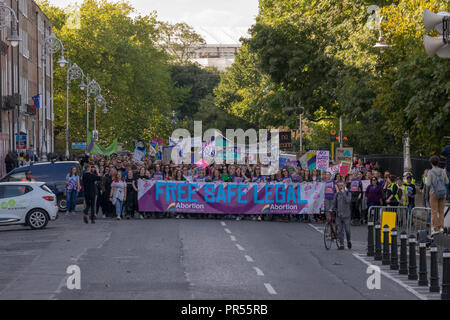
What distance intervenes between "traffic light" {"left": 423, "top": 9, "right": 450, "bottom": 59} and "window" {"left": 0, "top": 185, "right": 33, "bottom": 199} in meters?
17.1

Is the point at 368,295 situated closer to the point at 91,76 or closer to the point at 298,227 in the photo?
the point at 298,227

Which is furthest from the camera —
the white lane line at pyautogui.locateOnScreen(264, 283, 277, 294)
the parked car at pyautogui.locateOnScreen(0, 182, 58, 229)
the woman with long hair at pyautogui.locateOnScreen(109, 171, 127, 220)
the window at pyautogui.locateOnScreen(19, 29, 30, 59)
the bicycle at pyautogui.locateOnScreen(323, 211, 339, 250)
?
the window at pyautogui.locateOnScreen(19, 29, 30, 59)

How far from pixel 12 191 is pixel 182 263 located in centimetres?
1028

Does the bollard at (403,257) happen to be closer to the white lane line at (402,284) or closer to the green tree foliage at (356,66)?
the white lane line at (402,284)

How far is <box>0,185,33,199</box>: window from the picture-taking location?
85.7ft

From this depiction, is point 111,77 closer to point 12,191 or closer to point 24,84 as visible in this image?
point 24,84

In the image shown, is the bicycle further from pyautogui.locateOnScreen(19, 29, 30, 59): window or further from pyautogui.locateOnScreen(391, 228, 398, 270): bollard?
pyautogui.locateOnScreen(19, 29, 30, 59): window

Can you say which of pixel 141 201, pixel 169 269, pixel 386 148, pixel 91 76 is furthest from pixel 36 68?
pixel 169 269

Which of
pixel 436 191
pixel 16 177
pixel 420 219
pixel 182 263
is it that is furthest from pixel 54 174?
pixel 436 191

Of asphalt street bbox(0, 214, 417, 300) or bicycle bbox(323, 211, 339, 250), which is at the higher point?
bicycle bbox(323, 211, 339, 250)

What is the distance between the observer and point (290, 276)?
52.1 ft

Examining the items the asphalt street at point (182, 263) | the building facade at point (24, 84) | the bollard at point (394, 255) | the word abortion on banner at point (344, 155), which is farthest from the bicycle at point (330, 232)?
the building facade at point (24, 84)

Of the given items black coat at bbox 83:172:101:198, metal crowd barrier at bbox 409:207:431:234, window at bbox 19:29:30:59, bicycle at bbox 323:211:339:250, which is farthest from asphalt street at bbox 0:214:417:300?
window at bbox 19:29:30:59

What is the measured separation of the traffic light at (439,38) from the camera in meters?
11.2
